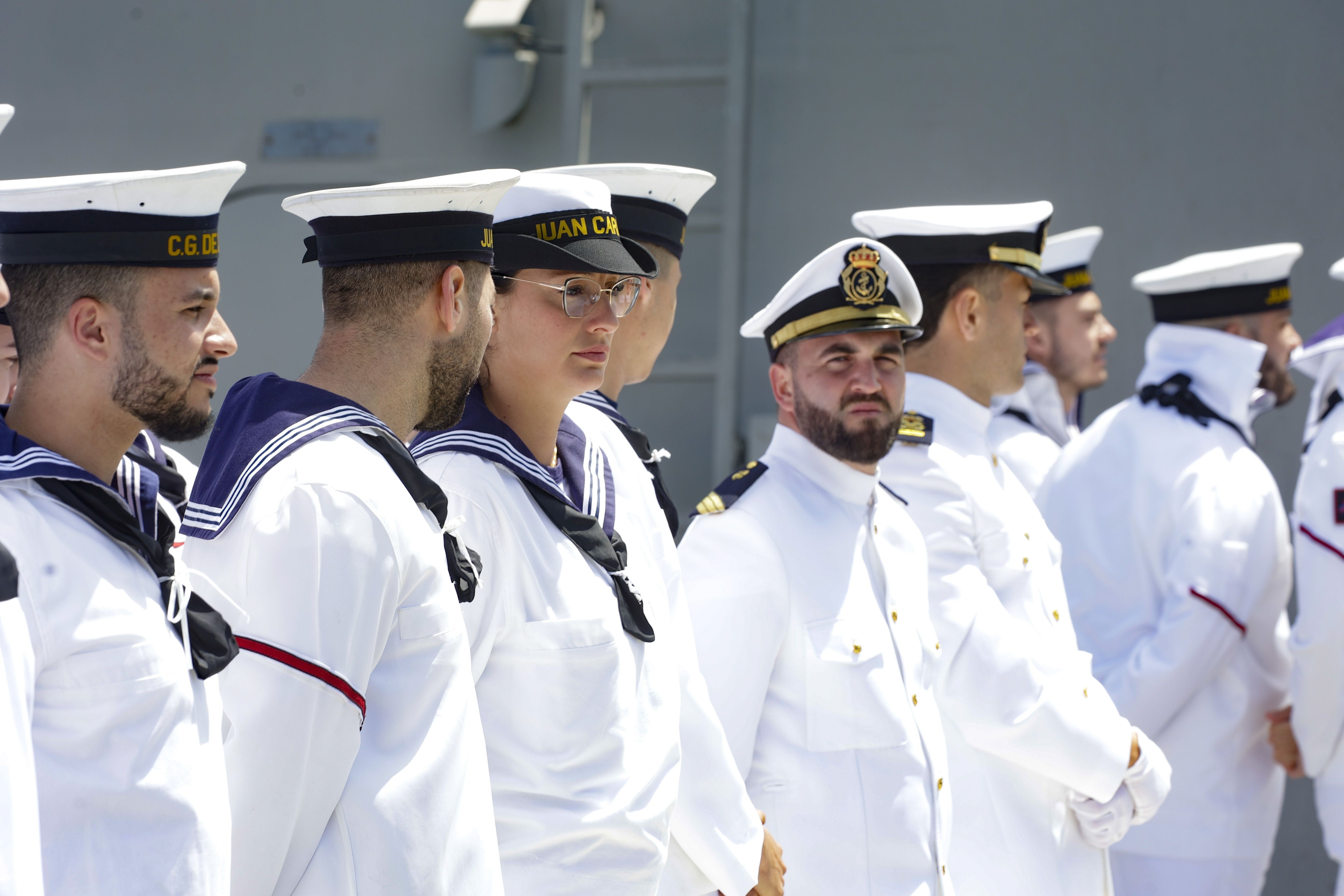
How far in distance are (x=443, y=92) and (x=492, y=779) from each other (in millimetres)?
4128

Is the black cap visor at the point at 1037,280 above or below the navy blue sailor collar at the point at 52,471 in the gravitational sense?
above

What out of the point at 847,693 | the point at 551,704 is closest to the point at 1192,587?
the point at 847,693

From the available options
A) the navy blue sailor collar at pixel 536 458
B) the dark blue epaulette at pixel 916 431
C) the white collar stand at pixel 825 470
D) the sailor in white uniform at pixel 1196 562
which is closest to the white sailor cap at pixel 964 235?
the dark blue epaulette at pixel 916 431

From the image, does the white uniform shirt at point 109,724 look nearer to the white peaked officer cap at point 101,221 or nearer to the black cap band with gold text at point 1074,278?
the white peaked officer cap at point 101,221

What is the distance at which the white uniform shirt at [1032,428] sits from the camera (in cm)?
439

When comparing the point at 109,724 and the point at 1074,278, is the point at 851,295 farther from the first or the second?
the point at 1074,278

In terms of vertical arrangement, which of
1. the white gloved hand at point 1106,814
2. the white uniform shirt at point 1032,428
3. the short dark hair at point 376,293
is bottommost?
the white gloved hand at point 1106,814

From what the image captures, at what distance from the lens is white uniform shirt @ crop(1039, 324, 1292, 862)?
3.49m

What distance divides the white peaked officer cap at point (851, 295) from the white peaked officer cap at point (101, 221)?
1282 mm

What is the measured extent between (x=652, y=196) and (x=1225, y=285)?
7.18 feet

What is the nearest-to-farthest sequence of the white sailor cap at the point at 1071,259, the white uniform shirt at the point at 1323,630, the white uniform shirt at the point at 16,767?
the white uniform shirt at the point at 16,767
the white uniform shirt at the point at 1323,630
the white sailor cap at the point at 1071,259

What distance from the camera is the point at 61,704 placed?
1.17m

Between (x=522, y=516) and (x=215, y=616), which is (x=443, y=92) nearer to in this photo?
(x=522, y=516)

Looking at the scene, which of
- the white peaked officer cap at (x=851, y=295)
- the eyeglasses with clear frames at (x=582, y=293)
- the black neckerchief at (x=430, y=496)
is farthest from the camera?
the white peaked officer cap at (x=851, y=295)
